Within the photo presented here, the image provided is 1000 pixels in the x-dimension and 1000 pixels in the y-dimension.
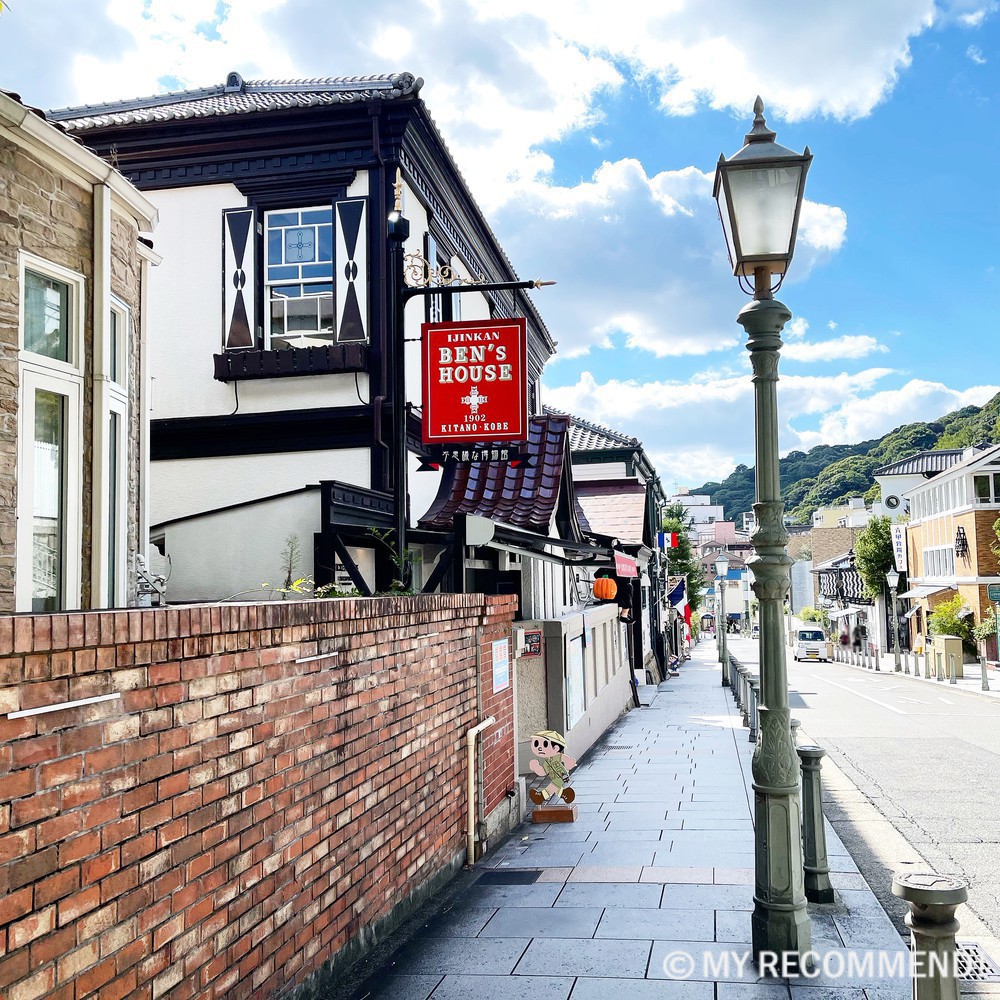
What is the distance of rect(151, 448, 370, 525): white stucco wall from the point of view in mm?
12305

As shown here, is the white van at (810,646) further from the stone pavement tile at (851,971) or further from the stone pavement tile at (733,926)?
the stone pavement tile at (851,971)

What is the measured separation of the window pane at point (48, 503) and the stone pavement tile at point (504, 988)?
366 centimetres

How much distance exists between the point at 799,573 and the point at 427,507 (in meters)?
104

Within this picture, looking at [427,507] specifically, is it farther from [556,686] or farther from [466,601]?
[466,601]

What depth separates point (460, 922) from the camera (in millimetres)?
6988

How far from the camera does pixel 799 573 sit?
111 meters

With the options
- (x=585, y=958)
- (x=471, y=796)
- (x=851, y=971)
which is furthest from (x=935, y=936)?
(x=471, y=796)

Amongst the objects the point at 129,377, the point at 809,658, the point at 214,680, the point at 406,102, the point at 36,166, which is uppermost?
the point at 406,102

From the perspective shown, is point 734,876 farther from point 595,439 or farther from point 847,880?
point 595,439

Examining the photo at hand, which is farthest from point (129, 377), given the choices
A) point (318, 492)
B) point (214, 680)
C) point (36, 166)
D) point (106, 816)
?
point (106, 816)

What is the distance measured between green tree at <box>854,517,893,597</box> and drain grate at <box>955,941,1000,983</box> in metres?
58.1

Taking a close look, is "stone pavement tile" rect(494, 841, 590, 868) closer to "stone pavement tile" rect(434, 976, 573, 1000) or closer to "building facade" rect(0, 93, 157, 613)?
"stone pavement tile" rect(434, 976, 573, 1000)

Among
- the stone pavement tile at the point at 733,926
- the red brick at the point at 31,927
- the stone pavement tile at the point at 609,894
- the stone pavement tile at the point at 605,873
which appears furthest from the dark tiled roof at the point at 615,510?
the red brick at the point at 31,927

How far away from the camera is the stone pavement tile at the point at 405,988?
5.47m
